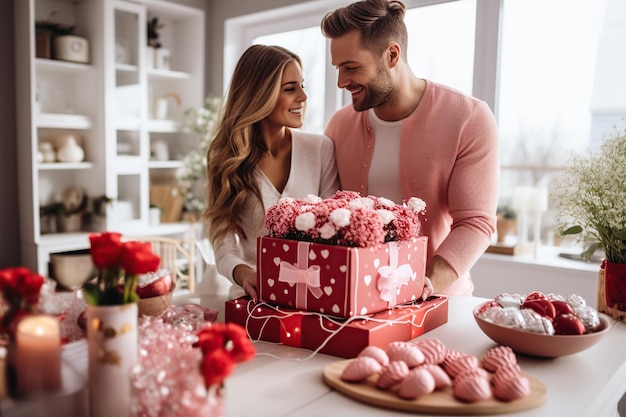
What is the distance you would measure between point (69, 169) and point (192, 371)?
3643mm

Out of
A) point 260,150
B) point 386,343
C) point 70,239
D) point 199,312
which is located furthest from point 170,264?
point 386,343

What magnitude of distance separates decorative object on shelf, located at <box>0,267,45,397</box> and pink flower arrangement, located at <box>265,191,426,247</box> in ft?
1.93

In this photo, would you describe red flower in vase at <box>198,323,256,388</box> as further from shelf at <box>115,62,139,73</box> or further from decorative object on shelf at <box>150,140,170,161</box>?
decorative object on shelf at <box>150,140,170,161</box>

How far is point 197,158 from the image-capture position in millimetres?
4207

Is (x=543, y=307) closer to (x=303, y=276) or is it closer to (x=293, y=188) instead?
(x=303, y=276)

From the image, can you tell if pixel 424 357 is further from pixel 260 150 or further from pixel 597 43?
pixel 597 43

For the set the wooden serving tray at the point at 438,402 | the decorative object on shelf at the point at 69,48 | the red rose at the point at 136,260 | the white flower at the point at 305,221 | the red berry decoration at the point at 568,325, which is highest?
the decorative object on shelf at the point at 69,48

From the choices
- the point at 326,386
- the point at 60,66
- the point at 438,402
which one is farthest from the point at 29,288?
the point at 60,66

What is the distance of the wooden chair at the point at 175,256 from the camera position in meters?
3.40

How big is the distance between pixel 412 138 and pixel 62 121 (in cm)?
266

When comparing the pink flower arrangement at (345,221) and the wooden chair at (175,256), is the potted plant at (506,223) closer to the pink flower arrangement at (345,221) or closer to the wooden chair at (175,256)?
the wooden chair at (175,256)

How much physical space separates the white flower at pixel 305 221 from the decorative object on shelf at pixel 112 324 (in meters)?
0.44

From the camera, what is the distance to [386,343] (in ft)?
4.13

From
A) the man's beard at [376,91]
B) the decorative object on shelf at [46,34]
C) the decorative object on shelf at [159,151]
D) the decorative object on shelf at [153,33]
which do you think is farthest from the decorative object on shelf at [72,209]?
the man's beard at [376,91]
